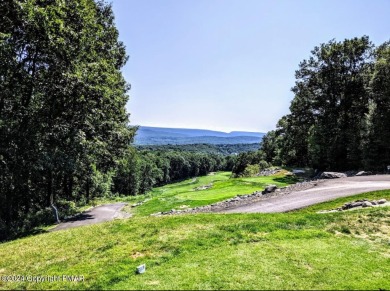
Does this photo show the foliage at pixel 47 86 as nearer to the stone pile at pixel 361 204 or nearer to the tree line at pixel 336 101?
the stone pile at pixel 361 204

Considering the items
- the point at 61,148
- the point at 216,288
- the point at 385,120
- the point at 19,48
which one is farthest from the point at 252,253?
the point at 385,120

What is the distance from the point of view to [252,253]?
10414 millimetres

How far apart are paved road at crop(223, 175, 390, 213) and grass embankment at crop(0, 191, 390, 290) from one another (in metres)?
4.18

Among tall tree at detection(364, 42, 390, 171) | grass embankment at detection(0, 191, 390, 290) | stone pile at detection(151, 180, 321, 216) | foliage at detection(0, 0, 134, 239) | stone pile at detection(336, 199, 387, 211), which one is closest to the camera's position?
grass embankment at detection(0, 191, 390, 290)

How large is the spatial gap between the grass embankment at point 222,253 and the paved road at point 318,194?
418cm

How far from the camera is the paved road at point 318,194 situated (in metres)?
19.7

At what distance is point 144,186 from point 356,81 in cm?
9074

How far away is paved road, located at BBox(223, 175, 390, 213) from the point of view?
64.5 ft

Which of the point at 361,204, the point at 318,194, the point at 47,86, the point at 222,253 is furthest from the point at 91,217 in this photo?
the point at 361,204

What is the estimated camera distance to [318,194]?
22.0 m

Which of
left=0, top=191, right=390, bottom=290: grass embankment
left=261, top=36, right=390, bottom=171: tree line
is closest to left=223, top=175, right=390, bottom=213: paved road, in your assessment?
left=0, top=191, right=390, bottom=290: grass embankment

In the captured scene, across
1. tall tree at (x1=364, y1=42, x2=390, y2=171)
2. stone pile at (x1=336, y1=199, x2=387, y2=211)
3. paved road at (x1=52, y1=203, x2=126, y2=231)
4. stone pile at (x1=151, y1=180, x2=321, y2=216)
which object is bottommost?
paved road at (x1=52, y1=203, x2=126, y2=231)

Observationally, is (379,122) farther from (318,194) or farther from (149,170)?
(149,170)

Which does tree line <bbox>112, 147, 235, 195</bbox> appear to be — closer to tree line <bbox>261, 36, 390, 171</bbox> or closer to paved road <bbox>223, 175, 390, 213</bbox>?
paved road <bbox>223, 175, 390, 213</bbox>
